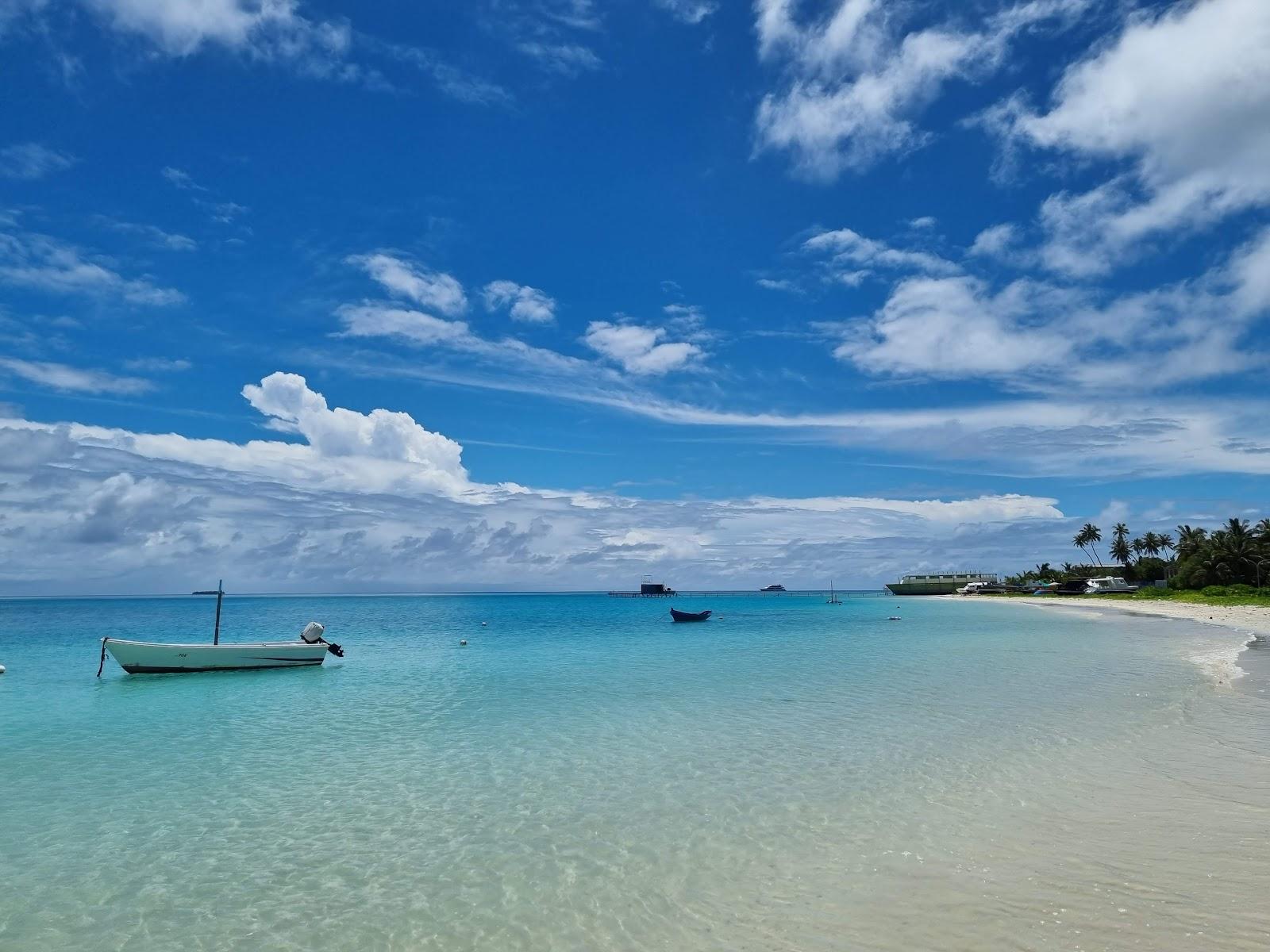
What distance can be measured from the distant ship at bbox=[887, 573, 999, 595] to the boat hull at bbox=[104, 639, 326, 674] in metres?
166

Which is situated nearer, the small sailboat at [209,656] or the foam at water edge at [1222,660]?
the foam at water edge at [1222,660]

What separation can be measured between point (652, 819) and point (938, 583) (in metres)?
186

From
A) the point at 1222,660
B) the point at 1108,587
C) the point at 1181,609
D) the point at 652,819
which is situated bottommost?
the point at 652,819

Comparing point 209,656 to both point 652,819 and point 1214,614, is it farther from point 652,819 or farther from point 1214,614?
point 1214,614

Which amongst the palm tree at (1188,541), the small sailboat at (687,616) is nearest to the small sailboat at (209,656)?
the small sailboat at (687,616)

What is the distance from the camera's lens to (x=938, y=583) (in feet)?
595

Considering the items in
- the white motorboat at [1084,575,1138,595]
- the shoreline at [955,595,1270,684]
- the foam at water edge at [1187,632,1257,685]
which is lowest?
the foam at water edge at [1187,632,1257,685]

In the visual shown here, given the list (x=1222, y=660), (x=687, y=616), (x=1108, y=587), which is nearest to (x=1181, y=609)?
(x=687, y=616)

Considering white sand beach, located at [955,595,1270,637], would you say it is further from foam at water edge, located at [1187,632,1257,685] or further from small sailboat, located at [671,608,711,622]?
small sailboat, located at [671,608,711,622]

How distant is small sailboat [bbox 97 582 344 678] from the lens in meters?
31.6

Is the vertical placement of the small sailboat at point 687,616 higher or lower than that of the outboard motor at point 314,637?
lower

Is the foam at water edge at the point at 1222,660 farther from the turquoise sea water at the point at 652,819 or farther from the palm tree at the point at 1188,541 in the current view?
the palm tree at the point at 1188,541

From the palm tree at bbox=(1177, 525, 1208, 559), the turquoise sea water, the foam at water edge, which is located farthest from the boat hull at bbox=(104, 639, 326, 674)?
the palm tree at bbox=(1177, 525, 1208, 559)

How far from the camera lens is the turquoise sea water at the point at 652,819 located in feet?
24.7
